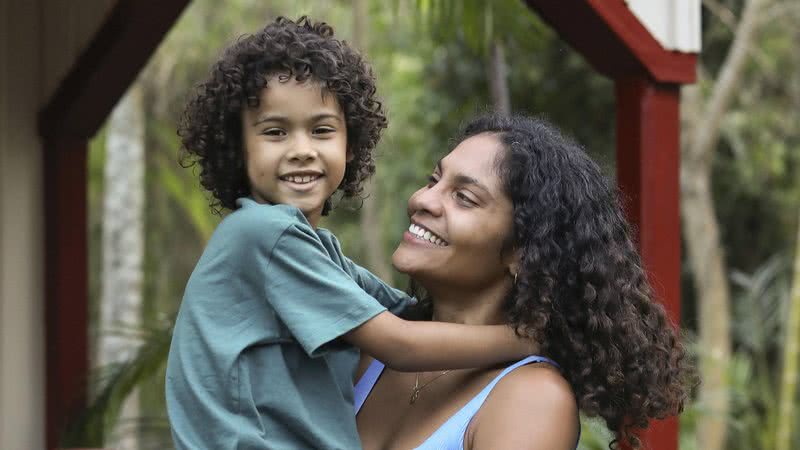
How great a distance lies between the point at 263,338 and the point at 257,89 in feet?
1.65

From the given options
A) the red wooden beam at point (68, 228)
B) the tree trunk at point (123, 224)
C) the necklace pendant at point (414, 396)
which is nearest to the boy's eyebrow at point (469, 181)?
the necklace pendant at point (414, 396)

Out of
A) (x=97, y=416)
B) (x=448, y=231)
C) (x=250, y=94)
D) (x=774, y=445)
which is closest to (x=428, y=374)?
(x=448, y=231)

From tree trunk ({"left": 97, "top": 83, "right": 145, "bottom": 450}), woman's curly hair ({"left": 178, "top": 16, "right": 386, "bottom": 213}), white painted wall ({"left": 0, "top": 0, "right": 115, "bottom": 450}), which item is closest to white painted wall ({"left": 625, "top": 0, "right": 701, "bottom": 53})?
woman's curly hair ({"left": 178, "top": 16, "right": 386, "bottom": 213})

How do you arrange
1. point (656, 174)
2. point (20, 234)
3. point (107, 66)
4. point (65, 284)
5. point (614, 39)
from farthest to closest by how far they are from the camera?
point (65, 284) < point (20, 234) < point (107, 66) < point (656, 174) < point (614, 39)

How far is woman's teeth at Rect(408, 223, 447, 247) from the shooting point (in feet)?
7.39

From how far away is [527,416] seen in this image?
2.05 meters

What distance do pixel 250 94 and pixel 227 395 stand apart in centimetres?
60

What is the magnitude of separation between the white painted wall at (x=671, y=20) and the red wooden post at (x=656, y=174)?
130 millimetres

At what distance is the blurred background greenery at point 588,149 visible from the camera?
798 centimetres

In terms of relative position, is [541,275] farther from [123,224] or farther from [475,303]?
[123,224]

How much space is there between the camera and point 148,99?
11062mm

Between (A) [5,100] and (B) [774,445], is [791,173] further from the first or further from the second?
(A) [5,100]

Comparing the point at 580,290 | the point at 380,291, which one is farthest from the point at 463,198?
the point at 380,291

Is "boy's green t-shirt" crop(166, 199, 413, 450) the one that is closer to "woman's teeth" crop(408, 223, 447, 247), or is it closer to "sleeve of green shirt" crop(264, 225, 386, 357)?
"sleeve of green shirt" crop(264, 225, 386, 357)
